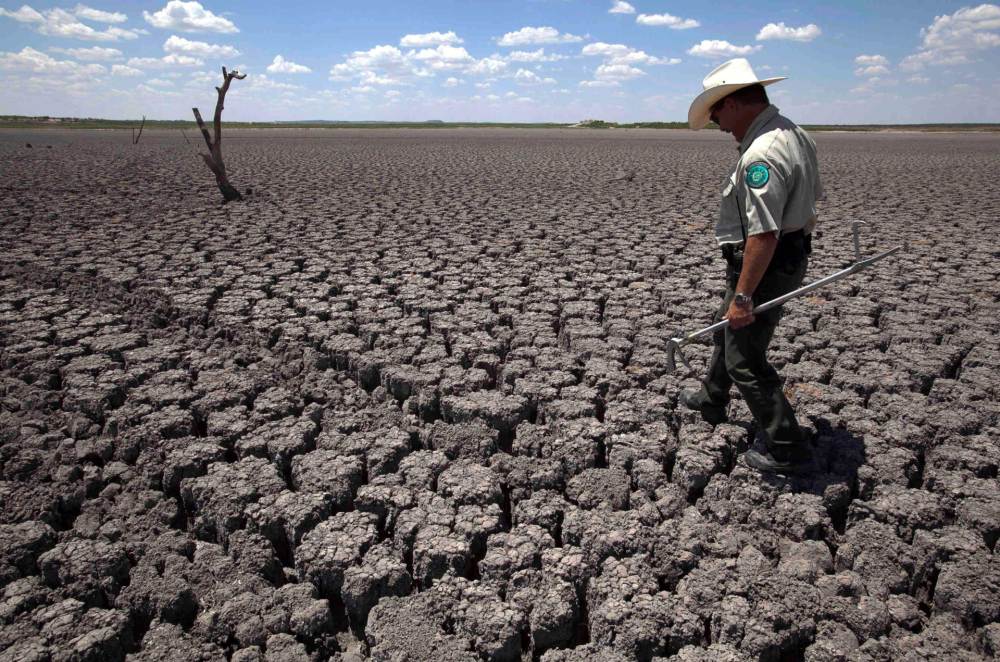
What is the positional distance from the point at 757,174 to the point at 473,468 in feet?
5.51

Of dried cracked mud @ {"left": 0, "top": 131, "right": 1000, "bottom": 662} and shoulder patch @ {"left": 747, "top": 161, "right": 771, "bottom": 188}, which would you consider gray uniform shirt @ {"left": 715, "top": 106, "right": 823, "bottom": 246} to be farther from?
dried cracked mud @ {"left": 0, "top": 131, "right": 1000, "bottom": 662}

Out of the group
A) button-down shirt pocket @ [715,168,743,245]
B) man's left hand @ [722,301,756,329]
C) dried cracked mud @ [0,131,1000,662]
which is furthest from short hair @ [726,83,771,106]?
dried cracked mud @ [0,131,1000,662]

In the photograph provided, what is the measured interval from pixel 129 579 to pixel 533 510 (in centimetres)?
151

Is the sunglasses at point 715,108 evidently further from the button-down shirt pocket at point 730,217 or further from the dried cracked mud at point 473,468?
the dried cracked mud at point 473,468

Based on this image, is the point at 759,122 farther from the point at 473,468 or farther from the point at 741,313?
the point at 473,468

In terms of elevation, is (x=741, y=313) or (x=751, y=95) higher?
(x=751, y=95)

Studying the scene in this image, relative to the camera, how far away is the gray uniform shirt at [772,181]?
230cm

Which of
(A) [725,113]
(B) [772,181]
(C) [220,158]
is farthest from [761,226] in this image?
(C) [220,158]

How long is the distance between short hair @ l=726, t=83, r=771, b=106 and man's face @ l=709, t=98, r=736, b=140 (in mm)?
28

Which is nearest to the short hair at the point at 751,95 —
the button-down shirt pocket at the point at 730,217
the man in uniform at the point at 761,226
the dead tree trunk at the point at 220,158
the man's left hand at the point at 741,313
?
the man in uniform at the point at 761,226

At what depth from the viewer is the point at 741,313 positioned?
97.9 inches

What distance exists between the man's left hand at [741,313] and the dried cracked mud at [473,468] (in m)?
0.67

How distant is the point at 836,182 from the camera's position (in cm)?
1259

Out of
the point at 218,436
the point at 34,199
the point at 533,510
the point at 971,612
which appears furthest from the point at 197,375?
the point at 34,199
